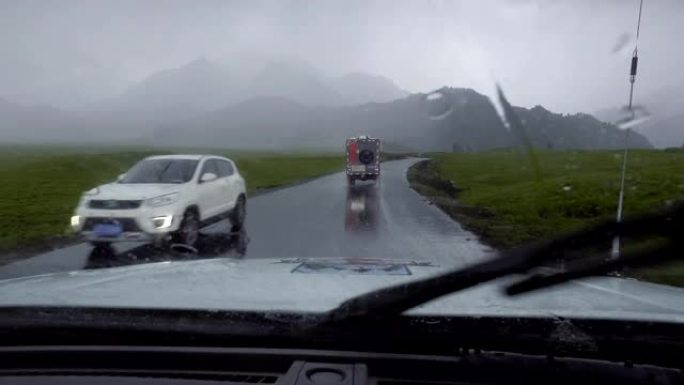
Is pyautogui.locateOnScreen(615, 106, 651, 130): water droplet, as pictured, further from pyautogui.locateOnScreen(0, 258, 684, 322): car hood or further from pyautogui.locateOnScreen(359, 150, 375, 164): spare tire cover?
pyautogui.locateOnScreen(359, 150, 375, 164): spare tire cover

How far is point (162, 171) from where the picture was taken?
40.3 feet

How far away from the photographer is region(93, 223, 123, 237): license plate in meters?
10.7

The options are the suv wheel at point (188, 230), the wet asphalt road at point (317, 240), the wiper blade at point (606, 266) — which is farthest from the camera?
the suv wheel at point (188, 230)

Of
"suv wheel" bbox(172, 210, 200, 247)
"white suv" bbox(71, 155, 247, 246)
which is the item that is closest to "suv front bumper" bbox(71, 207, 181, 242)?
"white suv" bbox(71, 155, 247, 246)

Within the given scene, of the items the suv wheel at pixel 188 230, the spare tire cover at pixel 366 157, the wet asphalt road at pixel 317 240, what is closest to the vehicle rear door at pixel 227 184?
the wet asphalt road at pixel 317 240

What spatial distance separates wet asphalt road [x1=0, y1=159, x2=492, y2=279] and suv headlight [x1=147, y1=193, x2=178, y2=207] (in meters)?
0.78

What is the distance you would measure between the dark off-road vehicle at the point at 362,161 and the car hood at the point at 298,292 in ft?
103

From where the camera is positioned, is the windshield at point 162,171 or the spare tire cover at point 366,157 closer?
the windshield at point 162,171

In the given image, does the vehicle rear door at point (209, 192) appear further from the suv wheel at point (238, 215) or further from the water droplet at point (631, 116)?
the water droplet at point (631, 116)

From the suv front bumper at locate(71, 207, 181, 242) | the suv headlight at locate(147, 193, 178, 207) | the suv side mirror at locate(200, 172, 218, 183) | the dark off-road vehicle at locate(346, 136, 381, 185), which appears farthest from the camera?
the dark off-road vehicle at locate(346, 136, 381, 185)

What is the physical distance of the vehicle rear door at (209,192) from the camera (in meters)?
12.3

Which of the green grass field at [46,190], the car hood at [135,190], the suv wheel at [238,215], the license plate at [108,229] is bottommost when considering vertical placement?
the green grass field at [46,190]

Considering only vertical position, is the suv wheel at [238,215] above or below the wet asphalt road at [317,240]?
above

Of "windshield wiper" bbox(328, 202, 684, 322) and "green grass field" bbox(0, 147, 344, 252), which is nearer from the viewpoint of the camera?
"windshield wiper" bbox(328, 202, 684, 322)
